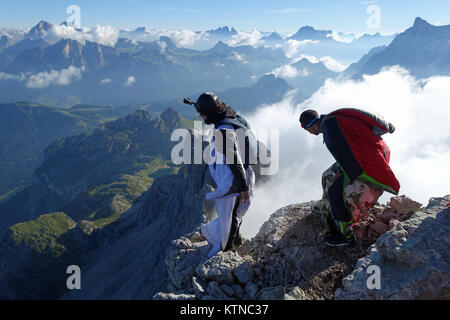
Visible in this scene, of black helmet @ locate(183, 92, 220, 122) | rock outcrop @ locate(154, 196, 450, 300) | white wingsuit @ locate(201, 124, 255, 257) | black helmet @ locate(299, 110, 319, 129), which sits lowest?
rock outcrop @ locate(154, 196, 450, 300)

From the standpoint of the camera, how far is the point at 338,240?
7.66 meters

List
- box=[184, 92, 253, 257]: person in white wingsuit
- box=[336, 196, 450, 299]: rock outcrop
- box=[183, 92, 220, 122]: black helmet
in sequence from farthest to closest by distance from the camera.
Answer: box=[183, 92, 220, 122]: black helmet
box=[184, 92, 253, 257]: person in white wingsuit
box=[336, 196, 450, 299]: rock outcrop

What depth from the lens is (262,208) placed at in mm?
81938

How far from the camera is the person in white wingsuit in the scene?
717cm

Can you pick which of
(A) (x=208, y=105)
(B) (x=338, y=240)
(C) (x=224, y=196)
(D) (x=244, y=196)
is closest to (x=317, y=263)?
(B) (x=338, y=240)

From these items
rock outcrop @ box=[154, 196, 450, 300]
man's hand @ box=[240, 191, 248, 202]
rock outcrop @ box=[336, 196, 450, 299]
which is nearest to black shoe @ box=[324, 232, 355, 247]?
rock outcrop @ box=[154, 196, 450, 300]

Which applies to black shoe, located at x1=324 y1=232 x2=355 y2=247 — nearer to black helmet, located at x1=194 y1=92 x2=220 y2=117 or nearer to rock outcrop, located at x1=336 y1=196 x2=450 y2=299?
rock outcrop, located at x1=336 y1=196 x2=450 y2=299

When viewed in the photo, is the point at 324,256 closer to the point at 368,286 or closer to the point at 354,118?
the point at 368,286

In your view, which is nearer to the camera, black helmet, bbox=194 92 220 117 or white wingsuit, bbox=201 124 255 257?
white wingsuit, bbox=201 124 255 257

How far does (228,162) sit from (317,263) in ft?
12.5

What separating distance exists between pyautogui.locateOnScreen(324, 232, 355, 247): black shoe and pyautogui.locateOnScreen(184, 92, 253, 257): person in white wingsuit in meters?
2.61

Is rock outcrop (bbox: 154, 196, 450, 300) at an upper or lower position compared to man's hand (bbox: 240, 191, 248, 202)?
lower

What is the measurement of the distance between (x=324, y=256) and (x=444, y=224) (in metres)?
3.08
